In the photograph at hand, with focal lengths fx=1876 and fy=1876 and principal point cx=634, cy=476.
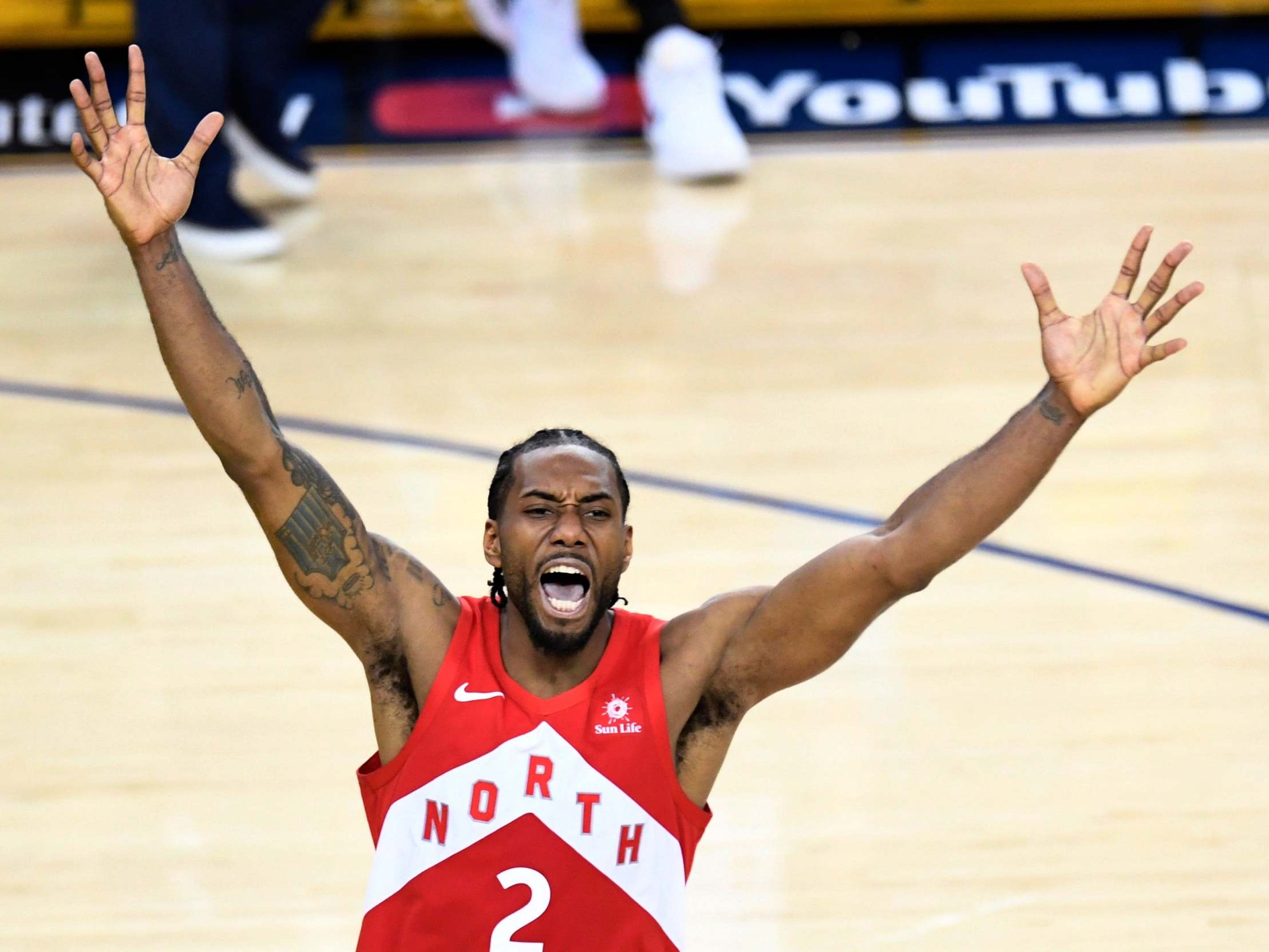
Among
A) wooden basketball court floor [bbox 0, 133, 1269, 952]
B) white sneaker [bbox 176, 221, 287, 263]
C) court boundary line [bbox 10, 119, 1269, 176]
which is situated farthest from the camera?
court boundary line [bbox 10, 119, 1269, 176]

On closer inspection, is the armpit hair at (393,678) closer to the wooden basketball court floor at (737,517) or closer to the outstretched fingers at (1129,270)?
the wooden basketball court floor at (737,517)

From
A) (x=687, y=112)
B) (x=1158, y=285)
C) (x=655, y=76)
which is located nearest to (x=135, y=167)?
(x=1158, y=285)

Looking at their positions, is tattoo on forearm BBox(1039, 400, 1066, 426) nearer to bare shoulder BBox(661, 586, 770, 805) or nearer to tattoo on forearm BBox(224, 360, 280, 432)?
bare shoulder BBox(661, 586, 770, 805)

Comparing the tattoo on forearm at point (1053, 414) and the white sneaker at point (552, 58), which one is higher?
the white sneaker at point (552, 58)

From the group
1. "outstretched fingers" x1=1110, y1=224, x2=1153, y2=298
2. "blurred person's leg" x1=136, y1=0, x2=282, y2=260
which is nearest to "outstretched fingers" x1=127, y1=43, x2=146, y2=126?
"outstretched fingers" x1=1110, y1=224, x2=1153, y2=298

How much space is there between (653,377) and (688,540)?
0.95 metres

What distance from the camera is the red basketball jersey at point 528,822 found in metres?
2.88

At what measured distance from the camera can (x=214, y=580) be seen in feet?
16.8

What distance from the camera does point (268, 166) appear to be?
23.3 ft

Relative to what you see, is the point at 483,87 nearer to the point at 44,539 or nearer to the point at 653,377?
the point at 653,377

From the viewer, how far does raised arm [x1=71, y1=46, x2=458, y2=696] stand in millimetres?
2719

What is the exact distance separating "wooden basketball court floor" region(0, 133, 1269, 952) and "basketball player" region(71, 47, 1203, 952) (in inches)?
42.9

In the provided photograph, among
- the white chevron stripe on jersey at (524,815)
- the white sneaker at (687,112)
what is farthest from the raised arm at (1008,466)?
the white sneaker at (687,112)

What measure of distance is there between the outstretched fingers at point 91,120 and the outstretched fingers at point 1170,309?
1536 mm
